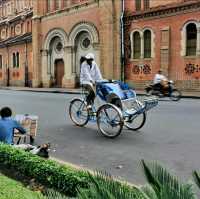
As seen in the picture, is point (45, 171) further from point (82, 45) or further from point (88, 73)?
point (82, 45)

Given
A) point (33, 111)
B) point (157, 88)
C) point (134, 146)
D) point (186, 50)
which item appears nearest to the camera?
point (134, 146)

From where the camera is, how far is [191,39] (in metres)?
28.8

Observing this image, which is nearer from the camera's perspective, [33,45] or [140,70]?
[140,70]

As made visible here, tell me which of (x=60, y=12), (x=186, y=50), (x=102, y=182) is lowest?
(x=102, y=182)

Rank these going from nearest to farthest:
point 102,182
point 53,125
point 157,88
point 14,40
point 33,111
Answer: point 102,182 < point 53,125 < point 33,111 < point 157,88 < point 14,40

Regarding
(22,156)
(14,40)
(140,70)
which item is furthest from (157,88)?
(14,40)

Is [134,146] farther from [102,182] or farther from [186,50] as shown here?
[186,50]

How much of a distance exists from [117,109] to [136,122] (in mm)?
1398

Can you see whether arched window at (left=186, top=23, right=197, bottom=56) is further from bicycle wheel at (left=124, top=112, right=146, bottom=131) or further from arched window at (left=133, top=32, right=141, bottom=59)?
bicycle wheel at (left=124, top=112, right=146, bottom=131)

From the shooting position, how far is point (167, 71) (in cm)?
2994

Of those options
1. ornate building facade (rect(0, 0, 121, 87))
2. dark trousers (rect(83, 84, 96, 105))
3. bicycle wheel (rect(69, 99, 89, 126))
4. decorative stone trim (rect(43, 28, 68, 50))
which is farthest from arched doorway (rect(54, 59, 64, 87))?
dark trousers (rect(83, 84, 96, 105))

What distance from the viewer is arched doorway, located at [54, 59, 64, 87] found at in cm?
4069

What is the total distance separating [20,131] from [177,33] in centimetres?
2328

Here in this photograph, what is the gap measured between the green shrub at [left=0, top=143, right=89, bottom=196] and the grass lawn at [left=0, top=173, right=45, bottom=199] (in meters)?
0.25
